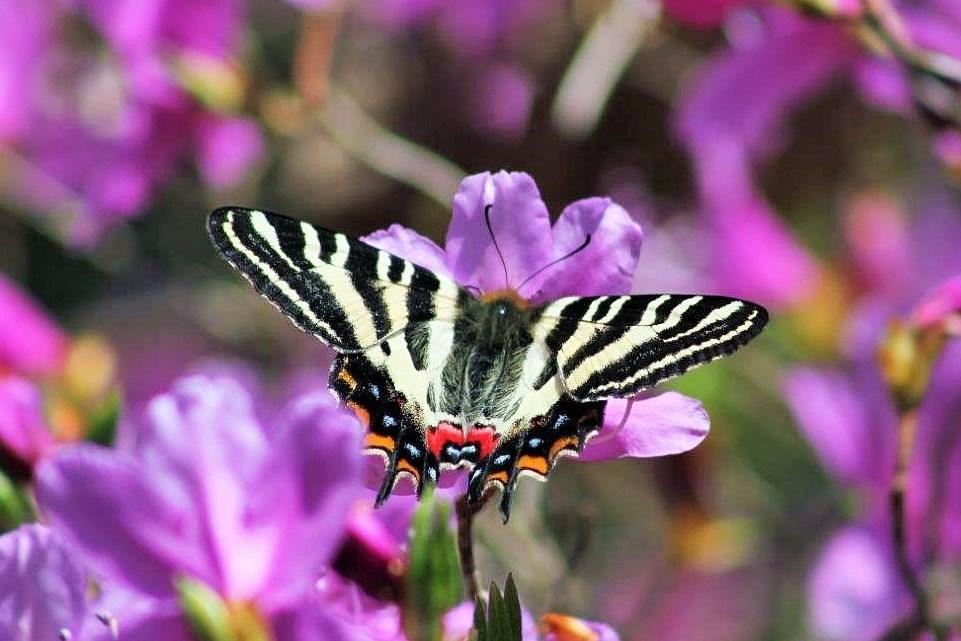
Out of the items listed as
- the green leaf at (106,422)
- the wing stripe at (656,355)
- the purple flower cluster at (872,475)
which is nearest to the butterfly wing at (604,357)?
the wing stripe at (656,355)

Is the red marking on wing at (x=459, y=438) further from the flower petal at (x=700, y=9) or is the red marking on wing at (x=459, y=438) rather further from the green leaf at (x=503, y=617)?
the flower petal at (x=700, y=9)

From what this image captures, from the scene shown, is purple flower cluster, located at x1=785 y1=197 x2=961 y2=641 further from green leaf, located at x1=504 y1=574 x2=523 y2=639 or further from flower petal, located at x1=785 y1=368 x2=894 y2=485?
green leaf, located at x1=504 y1=574 x2=523 y2=639

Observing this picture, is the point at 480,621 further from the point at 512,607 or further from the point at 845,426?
the point at 845,426

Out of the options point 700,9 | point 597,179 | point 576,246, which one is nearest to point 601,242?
point 576,246

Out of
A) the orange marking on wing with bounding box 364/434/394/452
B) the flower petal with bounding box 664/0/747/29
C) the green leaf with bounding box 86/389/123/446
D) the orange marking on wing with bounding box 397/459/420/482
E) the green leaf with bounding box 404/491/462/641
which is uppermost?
the flower petal with bounding box 664/0/747/29

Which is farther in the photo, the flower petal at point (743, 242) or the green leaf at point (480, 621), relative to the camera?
the flower petal at point (743, 242)

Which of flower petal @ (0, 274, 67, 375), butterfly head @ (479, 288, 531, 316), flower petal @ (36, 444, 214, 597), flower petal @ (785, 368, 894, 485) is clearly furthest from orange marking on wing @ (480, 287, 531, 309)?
flower petal @ (0, 274, 67, 375)
